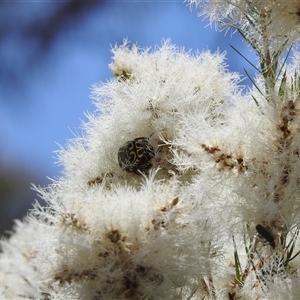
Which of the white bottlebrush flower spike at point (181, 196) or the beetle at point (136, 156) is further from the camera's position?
the beetle at point (136, 156)

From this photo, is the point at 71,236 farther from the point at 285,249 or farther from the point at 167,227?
the point at 285,249

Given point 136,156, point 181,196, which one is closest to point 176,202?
point 181,196

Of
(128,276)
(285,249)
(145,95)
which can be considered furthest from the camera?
(145,95)

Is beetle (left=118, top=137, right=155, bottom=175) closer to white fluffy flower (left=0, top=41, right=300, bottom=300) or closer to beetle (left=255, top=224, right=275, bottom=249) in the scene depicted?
white fluffy flower (left=0, top=41, right=300, bottom=300)

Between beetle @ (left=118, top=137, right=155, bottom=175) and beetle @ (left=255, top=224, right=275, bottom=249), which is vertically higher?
beetle @ (left=118, top=137, right=155, bottom=175)

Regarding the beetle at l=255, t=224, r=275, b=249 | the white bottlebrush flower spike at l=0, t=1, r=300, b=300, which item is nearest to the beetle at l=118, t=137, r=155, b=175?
the white bottlebrush flower spike at l=0, t=1, r=300, b=300

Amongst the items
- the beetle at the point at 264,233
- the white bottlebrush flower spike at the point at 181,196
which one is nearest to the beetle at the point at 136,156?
the white bottlebrush flower spike at the point at 181,196

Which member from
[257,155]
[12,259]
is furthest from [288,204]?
[12,259]

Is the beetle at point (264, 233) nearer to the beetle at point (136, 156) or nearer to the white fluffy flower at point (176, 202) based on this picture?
the white fluffy flower at point (176, 202)
